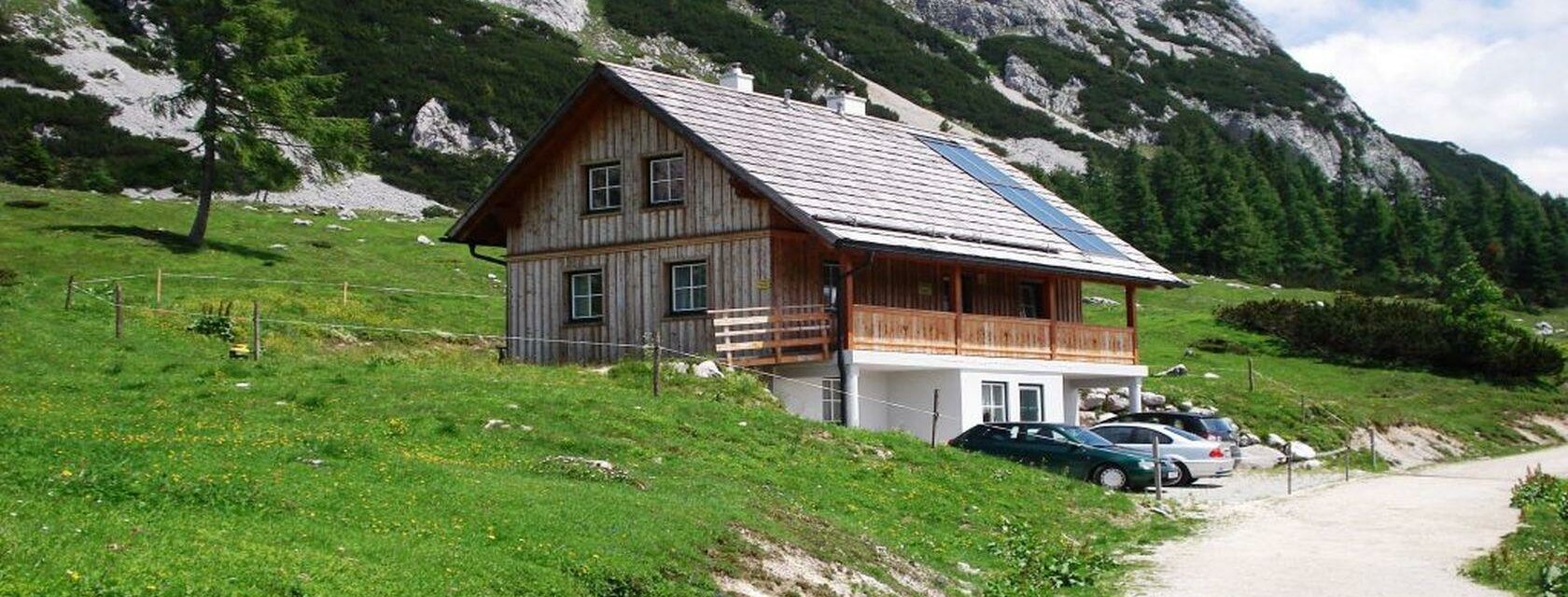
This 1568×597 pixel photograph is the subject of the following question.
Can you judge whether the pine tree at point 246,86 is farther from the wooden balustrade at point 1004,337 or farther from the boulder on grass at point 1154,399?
the boulder on grass at point 1154,399

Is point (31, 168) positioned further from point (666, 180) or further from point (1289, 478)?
point (1289, 478)

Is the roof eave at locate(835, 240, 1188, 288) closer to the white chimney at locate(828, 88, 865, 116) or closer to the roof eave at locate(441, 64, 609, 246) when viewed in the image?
the roof eave at locate(441, 64, 609, 246)

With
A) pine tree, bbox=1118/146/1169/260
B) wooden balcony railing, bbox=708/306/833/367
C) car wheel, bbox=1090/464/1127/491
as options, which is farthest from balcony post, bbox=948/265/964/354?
pine tree, bbox=1118/146/1169/260

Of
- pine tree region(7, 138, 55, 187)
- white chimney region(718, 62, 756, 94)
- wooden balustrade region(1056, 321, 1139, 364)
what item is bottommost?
wooden balustrade region(1056, 321, 1139, 364)

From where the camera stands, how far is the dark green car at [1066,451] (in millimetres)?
31016

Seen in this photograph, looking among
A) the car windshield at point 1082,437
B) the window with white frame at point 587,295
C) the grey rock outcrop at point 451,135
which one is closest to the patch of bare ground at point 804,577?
the car windshield at point 1082,437

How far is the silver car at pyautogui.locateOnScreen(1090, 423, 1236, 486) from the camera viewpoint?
34.0 meters

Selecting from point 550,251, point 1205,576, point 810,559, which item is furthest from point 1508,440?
point 810,559

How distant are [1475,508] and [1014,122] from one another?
14059 cm

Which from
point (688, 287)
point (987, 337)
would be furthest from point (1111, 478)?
point (688, 287)

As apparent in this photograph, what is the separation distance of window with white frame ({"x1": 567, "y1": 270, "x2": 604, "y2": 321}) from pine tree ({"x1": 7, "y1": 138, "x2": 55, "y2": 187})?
48883 mm

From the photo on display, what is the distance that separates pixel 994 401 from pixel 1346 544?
13.9m

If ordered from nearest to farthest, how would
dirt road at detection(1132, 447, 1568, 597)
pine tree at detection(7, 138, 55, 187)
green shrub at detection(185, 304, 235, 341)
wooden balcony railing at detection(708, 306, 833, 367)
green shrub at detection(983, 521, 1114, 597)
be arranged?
green shrub at detection(983, 521, 1114, 597), dirt road at detection(1132, 447, 1568, 597), wooden balcony railing at detection(708, 306, 833, 367), green shrub at detection(185, 304, 235, 341), pine tree at detection(7, 138, 55, 187)

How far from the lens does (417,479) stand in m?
17.1
